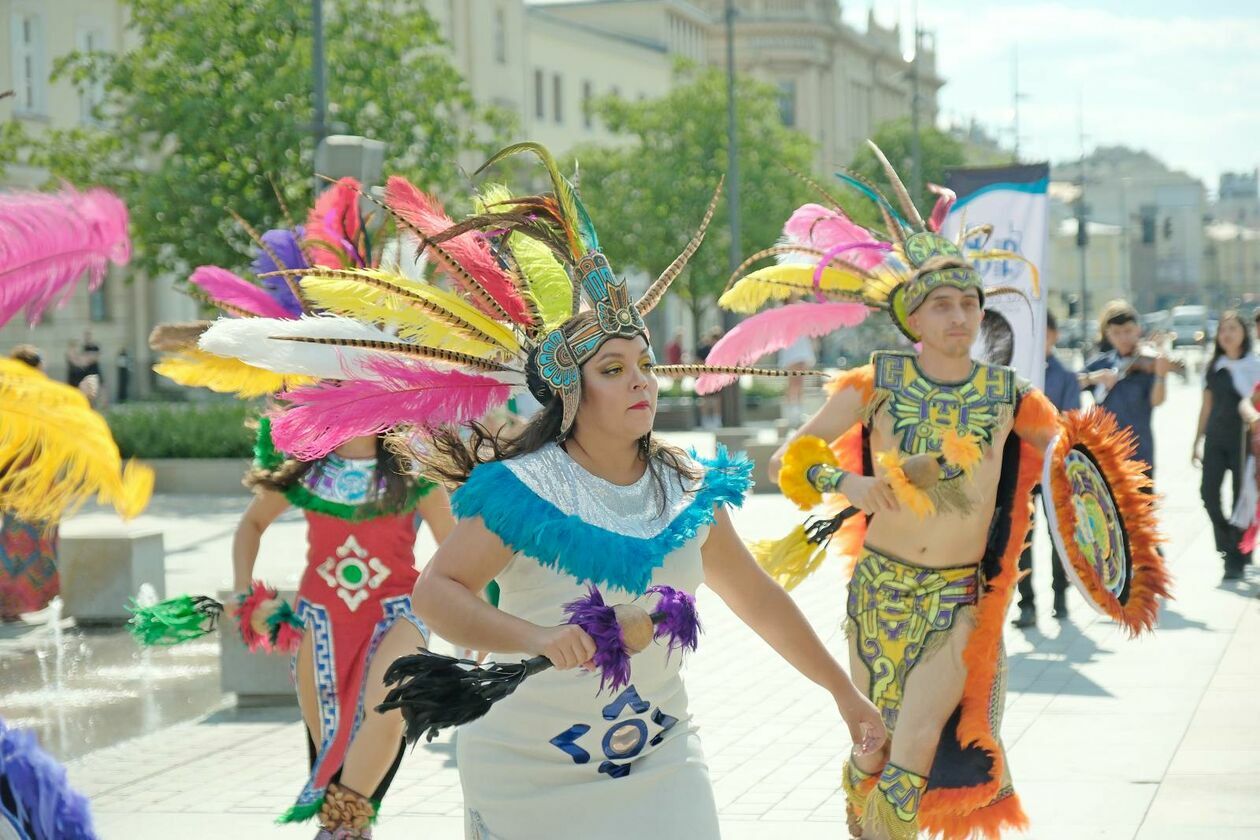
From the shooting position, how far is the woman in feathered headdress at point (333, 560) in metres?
5.69

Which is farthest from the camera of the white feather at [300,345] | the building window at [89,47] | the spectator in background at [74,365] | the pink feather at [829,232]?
the building window at [89,47]

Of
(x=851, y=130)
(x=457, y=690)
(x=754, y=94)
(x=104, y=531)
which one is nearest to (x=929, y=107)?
(x=851, y=130)

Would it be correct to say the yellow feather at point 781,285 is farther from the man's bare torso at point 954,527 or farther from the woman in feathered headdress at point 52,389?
the woman in feathered headdress at point 52,389

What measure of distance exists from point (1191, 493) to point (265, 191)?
12.1 metres

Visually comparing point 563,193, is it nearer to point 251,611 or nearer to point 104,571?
point 251,611

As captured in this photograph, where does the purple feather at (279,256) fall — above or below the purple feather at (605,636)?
above

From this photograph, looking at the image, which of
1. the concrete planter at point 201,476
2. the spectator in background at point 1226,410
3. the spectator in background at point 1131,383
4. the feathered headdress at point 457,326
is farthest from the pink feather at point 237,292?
the concrete planter at point 201,476

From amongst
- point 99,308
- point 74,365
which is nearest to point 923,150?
point 99,308

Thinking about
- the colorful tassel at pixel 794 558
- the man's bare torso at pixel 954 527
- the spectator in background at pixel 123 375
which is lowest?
the spectator in background at pixel 123 375

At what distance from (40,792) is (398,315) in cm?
131

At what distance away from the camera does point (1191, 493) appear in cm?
1836

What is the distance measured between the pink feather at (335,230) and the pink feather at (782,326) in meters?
1.35

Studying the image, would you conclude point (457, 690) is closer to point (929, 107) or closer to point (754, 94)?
point (754, 94)

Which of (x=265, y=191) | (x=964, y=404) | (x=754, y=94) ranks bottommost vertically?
(x=964, y=404)
